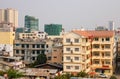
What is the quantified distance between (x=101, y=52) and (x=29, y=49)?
6.55 metres

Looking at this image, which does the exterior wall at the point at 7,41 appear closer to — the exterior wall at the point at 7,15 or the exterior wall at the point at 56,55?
the exterior wall at the point at 56,55

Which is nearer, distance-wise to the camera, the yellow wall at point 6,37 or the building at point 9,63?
the building at point 9,63

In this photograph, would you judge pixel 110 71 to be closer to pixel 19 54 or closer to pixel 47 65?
pixel 47 65

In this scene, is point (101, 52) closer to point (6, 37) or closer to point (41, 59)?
point (41, 59)

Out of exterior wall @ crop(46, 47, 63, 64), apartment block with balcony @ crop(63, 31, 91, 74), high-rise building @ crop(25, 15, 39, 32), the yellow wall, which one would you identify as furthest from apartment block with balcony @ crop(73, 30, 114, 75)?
high-rise building @ crop(25, 15, 39, 32)

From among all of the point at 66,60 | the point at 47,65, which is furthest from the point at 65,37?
the point at 47,65

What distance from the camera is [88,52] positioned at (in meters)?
18.7

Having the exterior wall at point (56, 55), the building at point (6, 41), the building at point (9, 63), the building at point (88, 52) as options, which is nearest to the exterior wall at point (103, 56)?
the building at point (88, 52)

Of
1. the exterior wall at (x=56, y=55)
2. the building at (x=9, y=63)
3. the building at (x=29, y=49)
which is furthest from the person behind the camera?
the building at (x=29, y=49)

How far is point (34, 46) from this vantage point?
76.9ft

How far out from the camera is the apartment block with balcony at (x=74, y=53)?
17.8 metres

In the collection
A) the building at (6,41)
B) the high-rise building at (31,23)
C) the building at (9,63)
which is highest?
the high-rise building at (31,23)

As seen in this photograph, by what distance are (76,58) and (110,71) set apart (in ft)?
8.83

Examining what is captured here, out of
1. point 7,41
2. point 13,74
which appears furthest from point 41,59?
point 13,74
